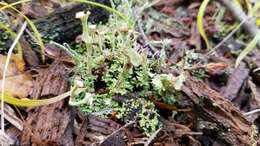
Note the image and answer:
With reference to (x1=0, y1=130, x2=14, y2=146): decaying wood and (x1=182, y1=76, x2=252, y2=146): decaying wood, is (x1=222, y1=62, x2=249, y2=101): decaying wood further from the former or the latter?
(x1=0, y1=130, x2=14, y2=146): decaying wood

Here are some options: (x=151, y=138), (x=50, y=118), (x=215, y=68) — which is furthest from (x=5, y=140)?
(x=215, y=68)

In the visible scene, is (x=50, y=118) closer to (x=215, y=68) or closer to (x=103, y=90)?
(x=103, y=90)

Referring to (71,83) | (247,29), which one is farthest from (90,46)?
(247,29)

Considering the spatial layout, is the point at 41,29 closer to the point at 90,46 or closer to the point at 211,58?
the point at 90,46

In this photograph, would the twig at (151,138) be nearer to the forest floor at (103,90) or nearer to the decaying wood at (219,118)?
the forest floor at (103,90)

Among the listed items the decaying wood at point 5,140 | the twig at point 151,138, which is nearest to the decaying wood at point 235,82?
the twig at point 151,138

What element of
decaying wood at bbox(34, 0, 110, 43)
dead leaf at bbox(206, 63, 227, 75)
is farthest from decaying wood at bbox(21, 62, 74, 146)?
dead leaf at bbox(206, 63, 227, 75)

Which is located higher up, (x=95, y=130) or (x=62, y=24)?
(x=62, y=24)
